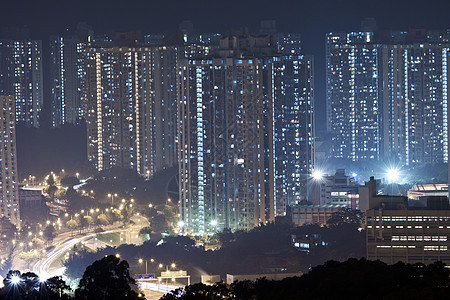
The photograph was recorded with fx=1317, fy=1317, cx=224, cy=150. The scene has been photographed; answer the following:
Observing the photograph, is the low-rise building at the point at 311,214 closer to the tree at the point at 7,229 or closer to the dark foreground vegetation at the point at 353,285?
the tree at the point at 7,229

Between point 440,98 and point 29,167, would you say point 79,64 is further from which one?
point 440,98

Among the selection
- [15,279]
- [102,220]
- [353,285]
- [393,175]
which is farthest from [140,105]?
[353,285]

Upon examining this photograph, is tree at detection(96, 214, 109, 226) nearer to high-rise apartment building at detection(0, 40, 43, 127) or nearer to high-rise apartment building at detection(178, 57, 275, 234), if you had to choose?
high-rise apartment building at detection(178, 57, 275, 234)

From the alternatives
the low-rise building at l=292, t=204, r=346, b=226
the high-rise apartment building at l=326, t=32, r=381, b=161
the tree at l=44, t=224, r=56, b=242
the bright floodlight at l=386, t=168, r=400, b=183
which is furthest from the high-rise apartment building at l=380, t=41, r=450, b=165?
the tree at l=44, t=224, r=56, b=242

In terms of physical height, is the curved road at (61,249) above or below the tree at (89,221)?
below

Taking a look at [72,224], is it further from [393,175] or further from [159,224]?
[393,175]

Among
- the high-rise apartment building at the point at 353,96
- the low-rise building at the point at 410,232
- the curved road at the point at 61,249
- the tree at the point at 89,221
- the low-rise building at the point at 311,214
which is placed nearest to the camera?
the low-rise building at the point at 410,232

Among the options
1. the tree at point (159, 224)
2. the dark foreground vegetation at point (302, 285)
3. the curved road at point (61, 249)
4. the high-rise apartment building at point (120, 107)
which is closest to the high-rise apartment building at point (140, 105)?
the high-rise apartment building at point (120, 107)
